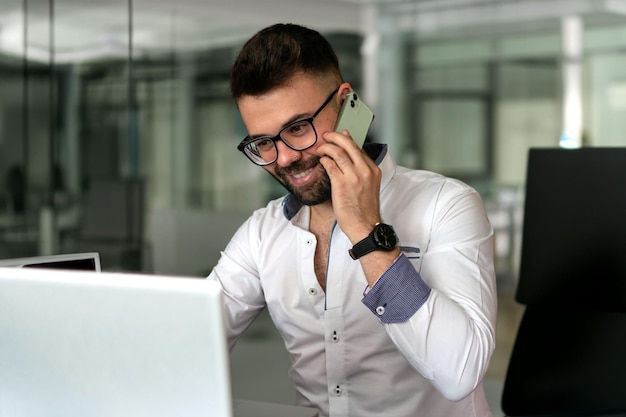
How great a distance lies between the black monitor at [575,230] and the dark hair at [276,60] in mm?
604

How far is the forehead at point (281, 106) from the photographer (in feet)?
5.99

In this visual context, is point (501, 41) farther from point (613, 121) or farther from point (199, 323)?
point (199, 323)

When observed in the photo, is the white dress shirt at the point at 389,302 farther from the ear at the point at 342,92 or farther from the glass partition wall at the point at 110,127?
the glass partition wall at the point at 110,127

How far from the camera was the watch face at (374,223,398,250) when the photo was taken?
161cm

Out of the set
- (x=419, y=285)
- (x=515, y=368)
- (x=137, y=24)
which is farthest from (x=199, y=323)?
(x=137, y=24)

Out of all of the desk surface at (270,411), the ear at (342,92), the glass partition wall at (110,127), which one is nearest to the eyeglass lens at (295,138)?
the ear at (342,92)

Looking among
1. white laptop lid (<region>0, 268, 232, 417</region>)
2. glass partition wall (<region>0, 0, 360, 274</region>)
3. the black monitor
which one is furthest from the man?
glass partition wall (<region>0, 0, 360, 274</region>)

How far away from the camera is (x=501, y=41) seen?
6199 mm

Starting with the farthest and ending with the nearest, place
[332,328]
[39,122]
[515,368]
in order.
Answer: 1. [39,122]
2. [515,368]
3. [332,328]

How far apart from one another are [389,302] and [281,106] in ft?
1.65

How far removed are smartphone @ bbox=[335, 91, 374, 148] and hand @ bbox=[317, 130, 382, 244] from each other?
0.12 metres

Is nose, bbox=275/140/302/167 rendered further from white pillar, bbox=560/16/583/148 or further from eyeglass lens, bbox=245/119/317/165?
white pillar, bbox=560/16/583/148

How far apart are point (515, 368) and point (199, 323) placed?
1.37m

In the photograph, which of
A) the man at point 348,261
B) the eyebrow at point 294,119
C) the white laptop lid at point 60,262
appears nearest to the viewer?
the white laptop lid at point 60,262
